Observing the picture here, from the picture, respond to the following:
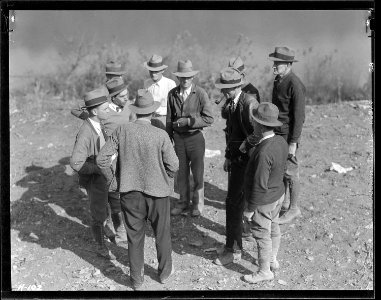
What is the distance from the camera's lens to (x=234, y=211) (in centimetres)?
619

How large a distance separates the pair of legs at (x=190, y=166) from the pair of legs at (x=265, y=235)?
1.56 meters

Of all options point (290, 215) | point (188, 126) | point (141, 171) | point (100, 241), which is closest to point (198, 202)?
point (188, 126)

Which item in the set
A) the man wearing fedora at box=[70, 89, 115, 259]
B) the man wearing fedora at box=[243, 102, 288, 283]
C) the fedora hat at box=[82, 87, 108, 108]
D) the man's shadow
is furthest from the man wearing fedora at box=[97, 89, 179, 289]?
the man wearing fedora at box=[243, 102, 288, 283]

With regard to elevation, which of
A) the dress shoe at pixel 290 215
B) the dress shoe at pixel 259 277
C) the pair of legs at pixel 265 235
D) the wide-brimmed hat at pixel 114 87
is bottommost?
the dress shoe at pixel 259 277

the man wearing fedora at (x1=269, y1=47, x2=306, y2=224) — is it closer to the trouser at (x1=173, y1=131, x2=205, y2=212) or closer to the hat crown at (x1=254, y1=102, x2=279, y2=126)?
the trouser at (x1=173, y1=131, x2=205, y2=212)

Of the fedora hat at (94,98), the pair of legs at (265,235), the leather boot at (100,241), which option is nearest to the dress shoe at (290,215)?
the pair of legs at (265,235)

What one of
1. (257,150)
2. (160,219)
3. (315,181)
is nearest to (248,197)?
(257,150)

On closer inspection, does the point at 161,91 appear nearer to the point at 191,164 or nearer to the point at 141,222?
the point at 191,164

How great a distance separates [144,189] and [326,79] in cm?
755

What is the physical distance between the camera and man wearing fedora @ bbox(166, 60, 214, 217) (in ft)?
22.7

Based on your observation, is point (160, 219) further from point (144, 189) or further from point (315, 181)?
point (315, 181)

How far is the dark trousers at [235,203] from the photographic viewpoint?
6.07m

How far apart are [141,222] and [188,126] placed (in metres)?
Result: 1.67

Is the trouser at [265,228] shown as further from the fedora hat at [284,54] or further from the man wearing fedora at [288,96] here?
the fedora hat at [284,54]
